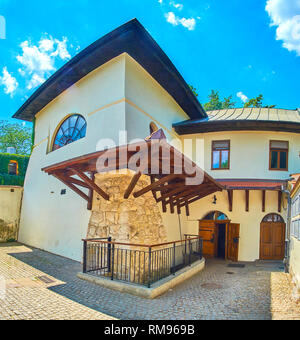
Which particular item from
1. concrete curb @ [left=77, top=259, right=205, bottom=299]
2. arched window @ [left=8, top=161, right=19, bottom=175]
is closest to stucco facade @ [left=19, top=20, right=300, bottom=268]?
concrete curb @ [left=77, top=259, right=205, bottom=299]

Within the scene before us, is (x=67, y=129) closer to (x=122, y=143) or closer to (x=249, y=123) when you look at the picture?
(x=122, y=143)

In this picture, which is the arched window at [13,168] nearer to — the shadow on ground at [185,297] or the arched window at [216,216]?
the shadow on ground at [185,297]

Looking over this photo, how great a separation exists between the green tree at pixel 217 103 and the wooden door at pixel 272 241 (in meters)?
19.6

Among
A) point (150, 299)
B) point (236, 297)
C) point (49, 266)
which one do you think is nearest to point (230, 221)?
point (236, 297)

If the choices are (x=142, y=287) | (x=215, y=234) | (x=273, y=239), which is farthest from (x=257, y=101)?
(x=142, y=287)

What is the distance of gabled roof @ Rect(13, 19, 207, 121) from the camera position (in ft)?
21.8

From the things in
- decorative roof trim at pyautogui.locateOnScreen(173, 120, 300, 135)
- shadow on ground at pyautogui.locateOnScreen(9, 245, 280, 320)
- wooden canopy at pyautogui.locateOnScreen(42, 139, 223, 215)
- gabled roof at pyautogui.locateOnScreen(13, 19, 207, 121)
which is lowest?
shadow on ground at pyautogui.locateOnScreen(9, 245, 280, 320)

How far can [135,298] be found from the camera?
475 cm

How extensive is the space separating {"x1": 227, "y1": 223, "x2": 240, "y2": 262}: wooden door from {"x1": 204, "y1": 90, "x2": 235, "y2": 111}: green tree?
64.3 ft

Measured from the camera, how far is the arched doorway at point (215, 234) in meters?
9.78

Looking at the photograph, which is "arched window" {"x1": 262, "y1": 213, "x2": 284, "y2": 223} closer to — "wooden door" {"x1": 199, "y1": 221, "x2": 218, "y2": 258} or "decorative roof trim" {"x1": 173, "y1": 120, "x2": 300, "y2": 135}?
"wooden door" {"x1": 199, "y1": 221, "x2": 218, "y2": 258}

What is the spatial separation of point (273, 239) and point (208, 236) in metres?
2.56
